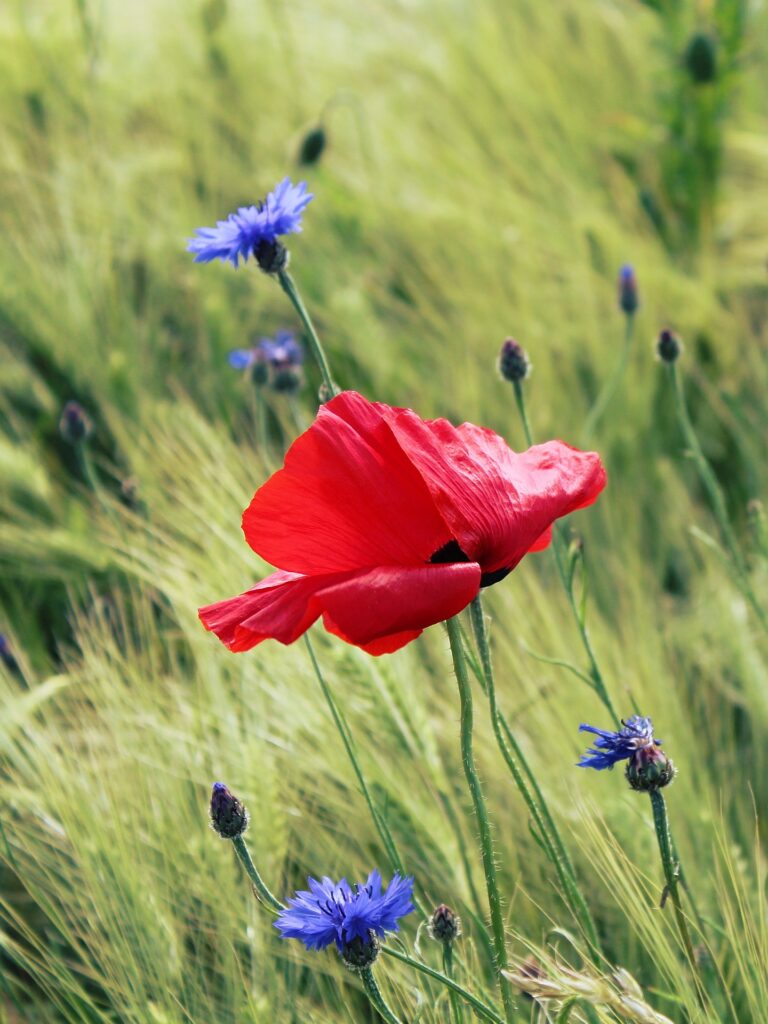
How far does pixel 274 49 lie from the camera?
8.02ft

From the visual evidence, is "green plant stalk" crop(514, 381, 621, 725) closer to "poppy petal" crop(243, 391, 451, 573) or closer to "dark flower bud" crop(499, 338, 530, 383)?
"dark flower bud" crop(499, 338, 530, 383)

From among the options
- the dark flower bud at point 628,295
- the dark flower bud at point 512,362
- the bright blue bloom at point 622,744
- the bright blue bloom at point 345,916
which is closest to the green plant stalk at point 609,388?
the dark flower bud at point 628,295

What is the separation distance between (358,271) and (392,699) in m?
1.07

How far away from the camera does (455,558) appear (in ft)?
2.38

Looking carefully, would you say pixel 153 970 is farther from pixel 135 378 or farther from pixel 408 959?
pixel 135 378

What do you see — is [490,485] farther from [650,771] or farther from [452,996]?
[452,996]

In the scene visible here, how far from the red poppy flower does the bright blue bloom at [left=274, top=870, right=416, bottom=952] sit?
124mm

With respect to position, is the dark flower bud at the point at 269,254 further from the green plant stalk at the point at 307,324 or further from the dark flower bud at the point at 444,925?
the dark flower bud at the point at 444,925

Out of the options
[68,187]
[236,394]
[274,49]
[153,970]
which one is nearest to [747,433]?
[236,394]

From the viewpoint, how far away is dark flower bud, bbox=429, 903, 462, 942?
723 millimetres

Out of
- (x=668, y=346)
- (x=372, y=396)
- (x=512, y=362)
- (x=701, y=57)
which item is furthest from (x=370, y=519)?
(x=701, y=57)

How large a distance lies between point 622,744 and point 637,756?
18mm

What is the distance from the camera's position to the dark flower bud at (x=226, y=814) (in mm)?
686

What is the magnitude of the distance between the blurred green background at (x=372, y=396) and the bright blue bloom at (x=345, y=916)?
3.0 inches
